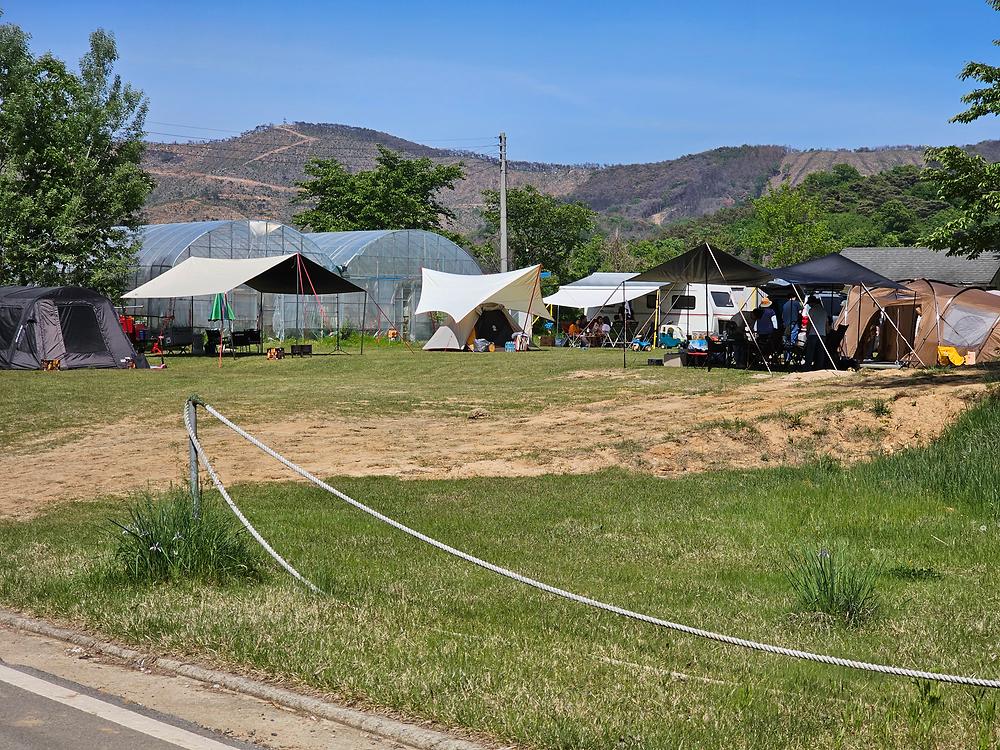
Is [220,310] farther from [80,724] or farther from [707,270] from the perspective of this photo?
[80,724]

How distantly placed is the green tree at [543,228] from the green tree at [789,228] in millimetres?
16391

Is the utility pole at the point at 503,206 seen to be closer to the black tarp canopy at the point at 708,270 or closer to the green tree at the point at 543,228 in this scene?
the black tarp canopy at the point at 708,270

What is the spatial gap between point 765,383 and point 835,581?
50.9ft

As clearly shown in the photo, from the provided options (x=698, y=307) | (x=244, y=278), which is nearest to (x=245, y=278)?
(x=244, y=278)

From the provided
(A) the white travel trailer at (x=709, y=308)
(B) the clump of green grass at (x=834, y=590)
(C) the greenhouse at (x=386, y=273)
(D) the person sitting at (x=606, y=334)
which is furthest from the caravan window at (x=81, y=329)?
(B) the clump of green grass at (x=834, y=590)

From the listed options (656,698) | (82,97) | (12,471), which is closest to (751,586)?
(656,698)

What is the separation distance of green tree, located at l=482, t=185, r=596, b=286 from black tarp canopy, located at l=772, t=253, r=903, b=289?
1864 inches

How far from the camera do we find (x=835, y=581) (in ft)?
21.7

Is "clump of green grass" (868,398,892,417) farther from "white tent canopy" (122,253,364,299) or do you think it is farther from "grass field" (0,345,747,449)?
"white tent canopy" (122,253,364,299)

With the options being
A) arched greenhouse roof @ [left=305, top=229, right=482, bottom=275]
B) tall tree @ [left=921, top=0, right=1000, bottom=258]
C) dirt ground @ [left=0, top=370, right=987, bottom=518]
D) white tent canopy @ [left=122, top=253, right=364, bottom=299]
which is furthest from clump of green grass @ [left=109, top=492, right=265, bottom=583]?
arched greenhouse roof @ [left=305, top=229, right=482, bottom=275]

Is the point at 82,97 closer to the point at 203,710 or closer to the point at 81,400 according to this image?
the point at 81,400

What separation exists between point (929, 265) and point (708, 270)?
28774mm

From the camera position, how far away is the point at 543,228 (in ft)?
246

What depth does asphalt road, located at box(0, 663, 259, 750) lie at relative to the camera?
4.76m
